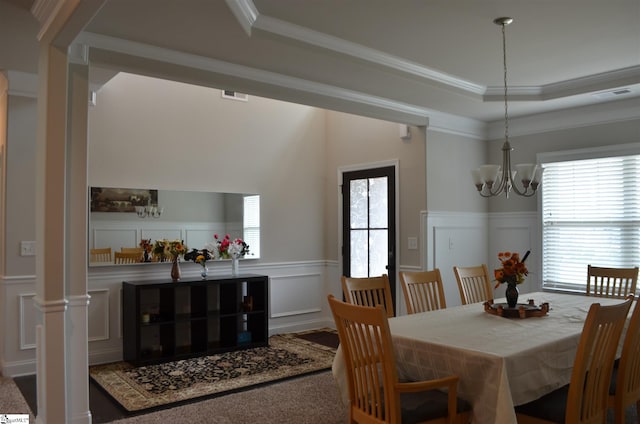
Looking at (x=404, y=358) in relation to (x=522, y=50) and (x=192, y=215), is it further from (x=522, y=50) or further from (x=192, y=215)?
(x=192, y=215)

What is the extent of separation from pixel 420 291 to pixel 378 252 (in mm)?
2154

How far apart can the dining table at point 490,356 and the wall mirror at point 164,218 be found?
9.54 feet

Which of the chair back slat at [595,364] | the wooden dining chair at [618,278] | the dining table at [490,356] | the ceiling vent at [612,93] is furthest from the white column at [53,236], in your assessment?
the ceiling vent at [612,93]

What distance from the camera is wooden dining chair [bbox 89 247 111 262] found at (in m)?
4.74

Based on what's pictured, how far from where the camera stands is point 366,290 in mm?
3482

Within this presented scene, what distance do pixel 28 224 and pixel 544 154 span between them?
16.4ft

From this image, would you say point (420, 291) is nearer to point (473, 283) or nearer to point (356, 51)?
point (473, 283)

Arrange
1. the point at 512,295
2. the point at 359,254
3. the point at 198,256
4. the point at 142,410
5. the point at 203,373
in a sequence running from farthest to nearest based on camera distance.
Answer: the point at 359,254
the point at 198,256
the point at 203,373
the point at 142,410
the point at 512,295

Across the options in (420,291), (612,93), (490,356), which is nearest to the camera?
(490,356)

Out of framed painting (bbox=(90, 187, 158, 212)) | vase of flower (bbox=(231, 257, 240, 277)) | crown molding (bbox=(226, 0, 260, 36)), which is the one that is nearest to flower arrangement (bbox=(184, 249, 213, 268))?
vase of flower (bbox=(231, 257, 240, 277))

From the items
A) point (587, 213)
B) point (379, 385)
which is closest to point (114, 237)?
point (379, 385)

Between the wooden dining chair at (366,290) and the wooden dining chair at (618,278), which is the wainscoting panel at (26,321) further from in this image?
the wooden dining chair at (618,278)

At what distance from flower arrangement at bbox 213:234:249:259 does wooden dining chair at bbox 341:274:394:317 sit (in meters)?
2.28

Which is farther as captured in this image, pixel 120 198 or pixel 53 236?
pixel 120 198
